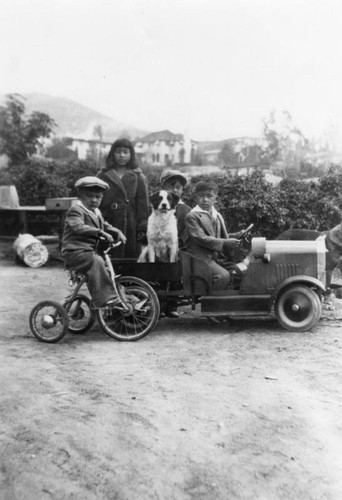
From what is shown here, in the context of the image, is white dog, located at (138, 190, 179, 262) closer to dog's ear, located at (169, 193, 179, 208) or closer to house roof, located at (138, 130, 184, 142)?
dog's ear, located at (169, 193, 179, 208)

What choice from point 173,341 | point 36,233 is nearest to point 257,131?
point 36,233

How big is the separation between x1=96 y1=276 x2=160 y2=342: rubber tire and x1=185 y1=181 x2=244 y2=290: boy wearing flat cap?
0.75 metres

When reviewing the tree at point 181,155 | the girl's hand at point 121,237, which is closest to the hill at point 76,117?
the tree at point 181,155

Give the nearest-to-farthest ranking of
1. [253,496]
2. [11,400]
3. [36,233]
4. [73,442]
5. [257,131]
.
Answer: [253,496] → [73,442] → [11,400] → [36,233] → [257,131]

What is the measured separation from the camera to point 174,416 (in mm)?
3707

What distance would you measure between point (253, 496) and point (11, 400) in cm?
201

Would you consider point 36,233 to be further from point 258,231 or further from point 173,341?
point 173,341

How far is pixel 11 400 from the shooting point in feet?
13.1

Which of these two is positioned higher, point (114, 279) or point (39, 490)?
point (114, 279)

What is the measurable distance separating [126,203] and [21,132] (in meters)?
12.7

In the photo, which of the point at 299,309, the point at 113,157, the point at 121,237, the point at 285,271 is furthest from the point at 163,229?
the point at 299,309

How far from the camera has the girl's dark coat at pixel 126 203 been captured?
22.7 ft

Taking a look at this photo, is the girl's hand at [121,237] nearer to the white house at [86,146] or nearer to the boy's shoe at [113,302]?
the boy's shoe at [113,302]

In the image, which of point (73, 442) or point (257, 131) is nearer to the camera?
point (73, 442)
